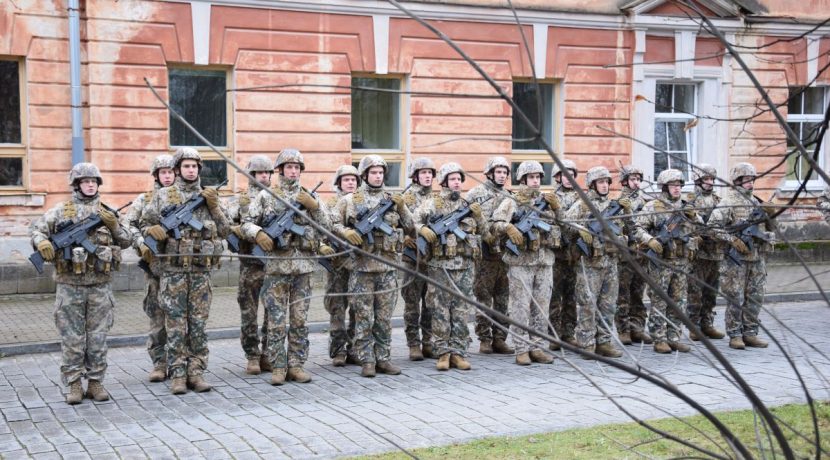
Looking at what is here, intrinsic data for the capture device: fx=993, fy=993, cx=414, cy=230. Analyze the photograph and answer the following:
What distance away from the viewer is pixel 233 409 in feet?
25.3

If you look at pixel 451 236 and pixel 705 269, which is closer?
pixel 451 236

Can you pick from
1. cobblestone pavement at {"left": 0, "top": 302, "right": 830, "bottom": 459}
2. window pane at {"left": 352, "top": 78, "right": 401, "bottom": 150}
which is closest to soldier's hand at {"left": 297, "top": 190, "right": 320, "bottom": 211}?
cobblestone pavement at {"left": 0, "top": 302, "right": 830, "bottom": 459}

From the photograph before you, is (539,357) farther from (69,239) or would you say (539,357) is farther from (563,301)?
(69,239)


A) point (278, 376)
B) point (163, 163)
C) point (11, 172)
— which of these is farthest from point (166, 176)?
point (11, 172)

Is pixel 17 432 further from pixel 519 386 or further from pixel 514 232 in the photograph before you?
pixel 514 232

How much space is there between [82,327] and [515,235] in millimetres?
4077

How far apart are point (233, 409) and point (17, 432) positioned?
5.18ft

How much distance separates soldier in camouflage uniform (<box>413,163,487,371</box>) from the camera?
30.8ft

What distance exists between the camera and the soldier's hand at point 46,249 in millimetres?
7627

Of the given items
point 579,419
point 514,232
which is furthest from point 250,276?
point 579,419

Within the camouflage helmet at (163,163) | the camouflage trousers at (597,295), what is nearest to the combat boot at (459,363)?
the camouflage trousers at (597,295)

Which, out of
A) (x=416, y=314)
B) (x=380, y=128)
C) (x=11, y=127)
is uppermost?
(x=380, y=128)

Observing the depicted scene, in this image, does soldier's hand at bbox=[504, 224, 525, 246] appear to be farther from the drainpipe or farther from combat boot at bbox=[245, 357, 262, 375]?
the drainpipe

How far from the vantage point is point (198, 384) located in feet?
27.3
